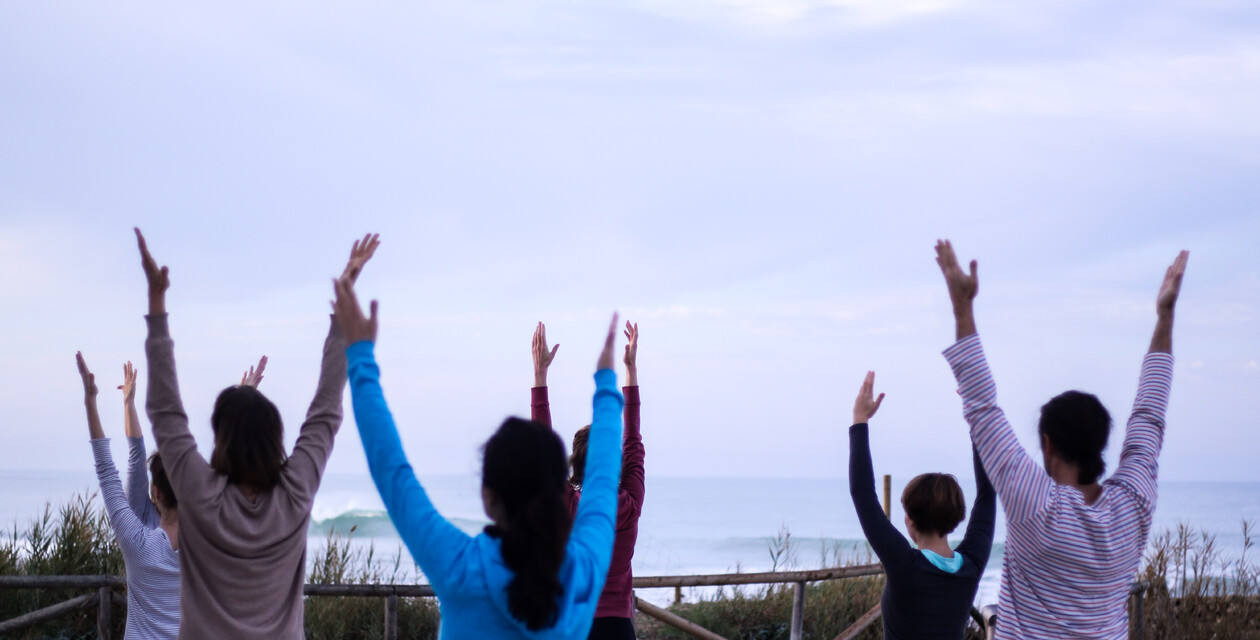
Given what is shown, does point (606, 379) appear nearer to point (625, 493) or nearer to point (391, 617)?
point (625, 493)

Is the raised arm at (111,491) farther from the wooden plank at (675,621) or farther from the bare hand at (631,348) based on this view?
the wooden plank at (675,621)

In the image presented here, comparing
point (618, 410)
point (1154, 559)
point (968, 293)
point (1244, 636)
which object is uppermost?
point (968, 293)

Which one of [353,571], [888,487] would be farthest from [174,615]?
[888,487]

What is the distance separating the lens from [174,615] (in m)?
3.20

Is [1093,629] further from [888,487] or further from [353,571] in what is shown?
[888,487]

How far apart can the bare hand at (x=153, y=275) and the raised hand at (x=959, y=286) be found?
1.92m

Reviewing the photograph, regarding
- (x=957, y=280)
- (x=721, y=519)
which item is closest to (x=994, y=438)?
(x=957, y=280)

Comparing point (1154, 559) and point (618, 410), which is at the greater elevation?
point (618, 410)

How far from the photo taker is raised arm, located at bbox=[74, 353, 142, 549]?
318 cm

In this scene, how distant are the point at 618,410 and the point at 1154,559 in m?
7.13

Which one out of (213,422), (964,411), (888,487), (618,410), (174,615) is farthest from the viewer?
(888,487)

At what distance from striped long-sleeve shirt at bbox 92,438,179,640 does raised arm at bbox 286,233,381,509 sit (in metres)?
0.77

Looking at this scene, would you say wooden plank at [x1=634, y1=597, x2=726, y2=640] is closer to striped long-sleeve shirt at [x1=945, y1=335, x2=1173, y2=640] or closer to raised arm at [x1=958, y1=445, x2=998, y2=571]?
raised arm at [x1=958, y1=445, x2=998, y2=571]

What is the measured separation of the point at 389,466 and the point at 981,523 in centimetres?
209
